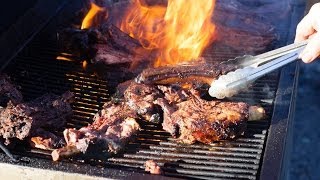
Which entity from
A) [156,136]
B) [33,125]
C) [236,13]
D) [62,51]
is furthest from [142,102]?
[236,13]

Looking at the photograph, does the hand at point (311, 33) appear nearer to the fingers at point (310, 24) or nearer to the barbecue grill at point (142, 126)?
the fingers at point (310, 24)

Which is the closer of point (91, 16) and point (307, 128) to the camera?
point (91, 16)

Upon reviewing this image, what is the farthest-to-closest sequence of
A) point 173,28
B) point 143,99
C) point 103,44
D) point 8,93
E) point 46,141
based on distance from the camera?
point 173,28, point 103,44, point 8,93, point 143,99, point 46,141

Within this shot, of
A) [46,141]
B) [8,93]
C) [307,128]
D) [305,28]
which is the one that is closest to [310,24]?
[305,28]

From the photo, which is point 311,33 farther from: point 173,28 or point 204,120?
point 173,28

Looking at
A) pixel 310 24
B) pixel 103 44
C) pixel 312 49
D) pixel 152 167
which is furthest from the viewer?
pixel 103 44

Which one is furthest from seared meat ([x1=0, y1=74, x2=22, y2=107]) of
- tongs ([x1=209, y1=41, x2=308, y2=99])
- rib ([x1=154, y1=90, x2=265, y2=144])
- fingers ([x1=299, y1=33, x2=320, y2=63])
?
fingers ([x1=299, y1=33, x2=320, y2=63])

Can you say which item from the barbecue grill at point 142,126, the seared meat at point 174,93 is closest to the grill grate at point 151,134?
the barbecue grill at point 142,126

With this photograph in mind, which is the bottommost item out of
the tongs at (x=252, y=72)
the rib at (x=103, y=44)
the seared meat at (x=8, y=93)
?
the seared meat at (x=8, y=93)
